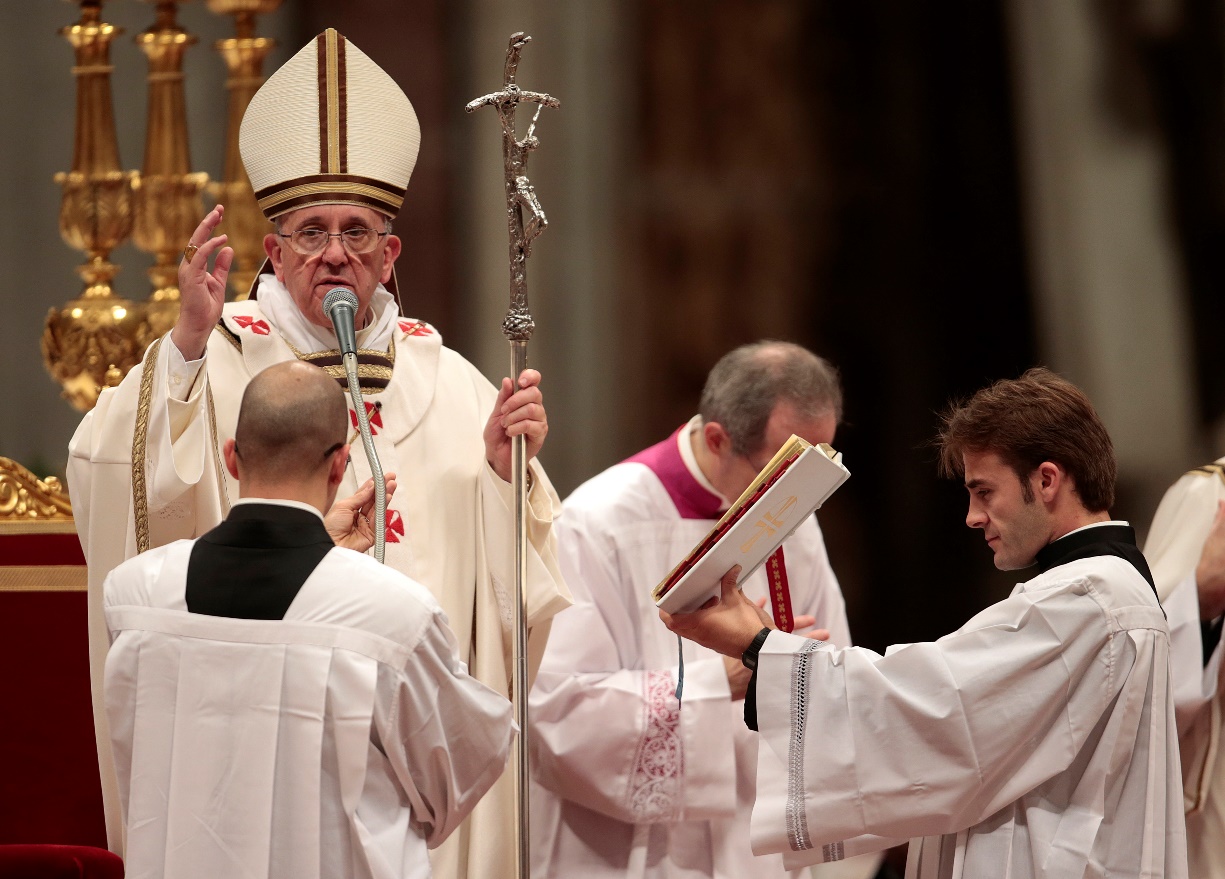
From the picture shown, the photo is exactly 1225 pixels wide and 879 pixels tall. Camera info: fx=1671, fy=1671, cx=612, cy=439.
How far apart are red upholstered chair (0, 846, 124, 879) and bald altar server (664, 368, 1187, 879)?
160 centimetres

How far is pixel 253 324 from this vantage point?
4.09 m

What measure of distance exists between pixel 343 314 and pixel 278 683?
3.21 feet

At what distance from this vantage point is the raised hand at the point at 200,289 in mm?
3477

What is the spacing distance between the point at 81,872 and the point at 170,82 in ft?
8.83

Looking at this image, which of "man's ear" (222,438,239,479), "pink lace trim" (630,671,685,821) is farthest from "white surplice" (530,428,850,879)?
"man's ear" (222,438,239,479)

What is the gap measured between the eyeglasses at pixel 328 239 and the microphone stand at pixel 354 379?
0.30 meters

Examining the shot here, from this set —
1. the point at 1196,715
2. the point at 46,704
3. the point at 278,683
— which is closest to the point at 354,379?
the point at 278,683

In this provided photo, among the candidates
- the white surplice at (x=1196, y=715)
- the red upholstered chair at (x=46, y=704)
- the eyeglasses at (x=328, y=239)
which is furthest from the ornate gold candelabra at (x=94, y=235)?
the white surplice at (x=1196, y=715)

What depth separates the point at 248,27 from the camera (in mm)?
5645

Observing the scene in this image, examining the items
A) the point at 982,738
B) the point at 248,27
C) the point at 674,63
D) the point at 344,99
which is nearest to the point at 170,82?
the point at 248,27

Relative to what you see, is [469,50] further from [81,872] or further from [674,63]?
[81,872]

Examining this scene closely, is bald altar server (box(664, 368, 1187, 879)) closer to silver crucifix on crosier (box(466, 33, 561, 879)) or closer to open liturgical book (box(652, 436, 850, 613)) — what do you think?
open liturgical book (box(652, 436, 850, 613))

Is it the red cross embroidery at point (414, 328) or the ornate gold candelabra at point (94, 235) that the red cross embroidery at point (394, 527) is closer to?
the red cross embroidery at point (414, 328)

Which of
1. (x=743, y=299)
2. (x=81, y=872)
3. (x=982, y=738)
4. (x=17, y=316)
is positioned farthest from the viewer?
(x=743, y=299)
